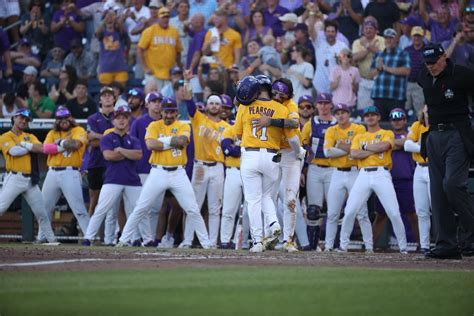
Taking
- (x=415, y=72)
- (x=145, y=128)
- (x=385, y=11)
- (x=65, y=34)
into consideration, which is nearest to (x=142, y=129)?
(x=145, y=128)

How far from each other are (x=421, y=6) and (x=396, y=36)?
3.80ft

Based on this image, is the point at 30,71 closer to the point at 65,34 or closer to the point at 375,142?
the point at 65,34

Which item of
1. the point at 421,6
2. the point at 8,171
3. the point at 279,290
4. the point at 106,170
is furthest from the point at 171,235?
the point at 279,290

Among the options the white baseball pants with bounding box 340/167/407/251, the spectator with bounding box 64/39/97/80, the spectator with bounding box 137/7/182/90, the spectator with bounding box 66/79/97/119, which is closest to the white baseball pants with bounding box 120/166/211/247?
the white baseball pants with bounding box 340/167/407/251

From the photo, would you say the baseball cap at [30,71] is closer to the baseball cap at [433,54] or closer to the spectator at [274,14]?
the spectator at [274,14]

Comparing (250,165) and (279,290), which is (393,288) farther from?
(250,165)

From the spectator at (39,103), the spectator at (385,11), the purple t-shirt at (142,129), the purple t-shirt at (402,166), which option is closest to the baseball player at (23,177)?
the purple t-shirt at (142,129)

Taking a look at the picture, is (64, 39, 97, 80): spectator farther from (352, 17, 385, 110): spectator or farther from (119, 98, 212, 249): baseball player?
(119, 98, 212, 249): baseball player

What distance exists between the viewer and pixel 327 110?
16.2m

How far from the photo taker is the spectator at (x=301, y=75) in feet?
59.3

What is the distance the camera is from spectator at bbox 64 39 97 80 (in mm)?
20703

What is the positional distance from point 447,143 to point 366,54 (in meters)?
7.51

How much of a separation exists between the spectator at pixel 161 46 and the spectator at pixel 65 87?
4.92 ft

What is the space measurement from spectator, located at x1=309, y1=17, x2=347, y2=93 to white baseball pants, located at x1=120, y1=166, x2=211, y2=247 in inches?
165
